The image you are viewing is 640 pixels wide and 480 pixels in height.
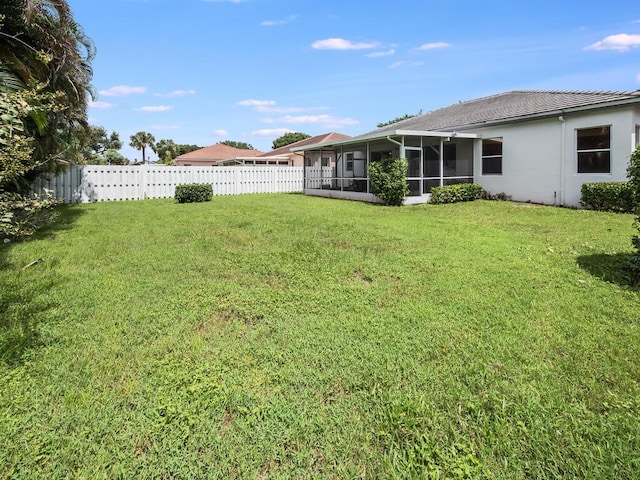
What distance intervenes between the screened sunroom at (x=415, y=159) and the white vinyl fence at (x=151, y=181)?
9.18ft

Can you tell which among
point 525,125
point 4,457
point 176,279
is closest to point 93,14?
point 176,279

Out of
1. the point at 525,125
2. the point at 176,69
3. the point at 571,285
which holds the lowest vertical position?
the point at 571,285

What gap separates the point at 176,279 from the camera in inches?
191

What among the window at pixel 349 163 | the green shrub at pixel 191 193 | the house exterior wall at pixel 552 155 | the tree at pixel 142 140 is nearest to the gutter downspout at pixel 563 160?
the house exterior wall at pixel 552 155

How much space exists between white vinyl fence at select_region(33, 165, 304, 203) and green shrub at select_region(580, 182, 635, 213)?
15.1m

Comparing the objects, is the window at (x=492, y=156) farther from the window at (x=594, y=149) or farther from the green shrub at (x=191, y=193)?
the green shrub at (x=191, y=193)

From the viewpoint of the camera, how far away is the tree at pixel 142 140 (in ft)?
157

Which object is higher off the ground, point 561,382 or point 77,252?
point 77,252

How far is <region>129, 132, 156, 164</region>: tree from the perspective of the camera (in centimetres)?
4773

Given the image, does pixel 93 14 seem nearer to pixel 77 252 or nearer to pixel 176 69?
pixel 77 252

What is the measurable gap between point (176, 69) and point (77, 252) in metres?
16.3

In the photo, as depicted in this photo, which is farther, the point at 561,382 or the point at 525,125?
the point at 525,125

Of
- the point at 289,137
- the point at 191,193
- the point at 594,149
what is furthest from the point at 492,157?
the point at 289,137

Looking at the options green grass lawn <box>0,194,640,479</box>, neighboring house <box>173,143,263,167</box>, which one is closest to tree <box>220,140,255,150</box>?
neighboring house <box>173,143,263,167</box>
